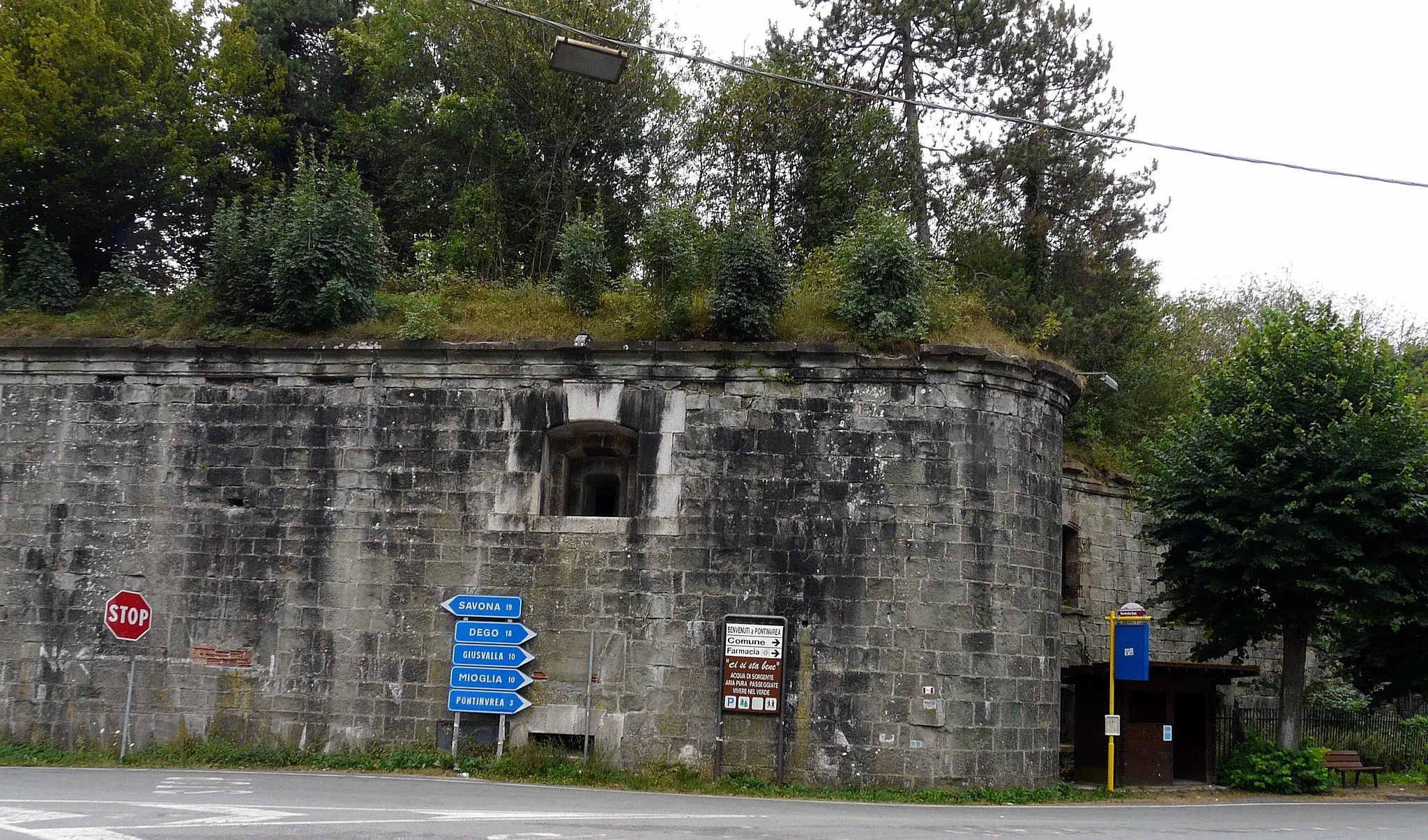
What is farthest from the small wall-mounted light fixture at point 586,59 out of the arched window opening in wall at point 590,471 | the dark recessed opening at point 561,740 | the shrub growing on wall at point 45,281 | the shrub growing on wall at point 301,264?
the shrub growing on wall at point 45,281

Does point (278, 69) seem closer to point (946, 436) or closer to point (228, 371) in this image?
point (228, 371)

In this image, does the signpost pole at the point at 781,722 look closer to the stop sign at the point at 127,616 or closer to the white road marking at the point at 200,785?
the white road marking at the point at 200,785

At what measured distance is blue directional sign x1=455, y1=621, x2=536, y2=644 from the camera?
1462 centimetres

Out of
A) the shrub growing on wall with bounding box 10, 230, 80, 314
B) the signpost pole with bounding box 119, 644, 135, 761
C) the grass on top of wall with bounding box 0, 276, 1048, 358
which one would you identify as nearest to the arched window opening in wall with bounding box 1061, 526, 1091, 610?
the grass on top of wall with bounding box 0, 276, 1048, 358

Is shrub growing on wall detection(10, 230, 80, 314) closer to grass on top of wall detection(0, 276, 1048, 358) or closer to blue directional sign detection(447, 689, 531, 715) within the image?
grass on top of wall detection(0, 276, 1048, 358)

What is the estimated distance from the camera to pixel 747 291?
15109 millimetres

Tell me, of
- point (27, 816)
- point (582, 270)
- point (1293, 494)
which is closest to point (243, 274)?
point (582, 270)

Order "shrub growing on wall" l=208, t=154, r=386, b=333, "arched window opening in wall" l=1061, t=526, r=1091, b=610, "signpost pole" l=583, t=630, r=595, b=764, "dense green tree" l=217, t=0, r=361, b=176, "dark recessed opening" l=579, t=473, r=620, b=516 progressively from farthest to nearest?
"dense green tree" l=217, t=0, r=361, b=176 → "arched window opening in wall" l=1061, t=526, r=1091, b=610 → "shrub growing on wall" l=208, t=154, r=386, b=333 → "dark recessed opening" l=579, t=473, r=620, b=516 → "signpost pole" l=583, t=630, r=595, b=764

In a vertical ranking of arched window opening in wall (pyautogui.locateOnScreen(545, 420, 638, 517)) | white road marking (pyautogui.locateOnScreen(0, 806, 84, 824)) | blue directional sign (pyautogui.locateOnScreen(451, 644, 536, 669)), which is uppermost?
arched window opening in wall (pyautogui.locateOnScreen(545, 420, 638, 517))

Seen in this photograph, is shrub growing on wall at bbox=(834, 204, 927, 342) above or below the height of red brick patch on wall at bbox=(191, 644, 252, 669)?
above

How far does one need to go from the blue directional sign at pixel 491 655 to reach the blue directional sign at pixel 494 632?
7cm

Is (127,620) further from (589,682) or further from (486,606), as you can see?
(589,682)

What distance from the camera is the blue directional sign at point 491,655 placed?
1458 cm

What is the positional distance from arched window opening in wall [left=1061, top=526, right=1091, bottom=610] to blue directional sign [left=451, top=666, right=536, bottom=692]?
1104 cm
